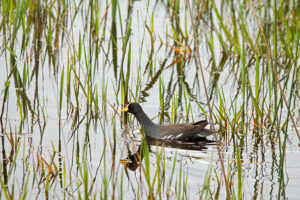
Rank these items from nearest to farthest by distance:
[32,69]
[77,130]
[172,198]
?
[172,198] → [77,130] → [32,69]

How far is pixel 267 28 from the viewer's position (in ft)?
37.4

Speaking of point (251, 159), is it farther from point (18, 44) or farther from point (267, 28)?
point (267, 28)

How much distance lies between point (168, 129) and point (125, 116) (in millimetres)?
846

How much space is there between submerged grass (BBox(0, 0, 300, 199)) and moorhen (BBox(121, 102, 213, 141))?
201mm

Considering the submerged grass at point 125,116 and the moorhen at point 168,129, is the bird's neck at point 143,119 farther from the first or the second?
the submerged grass at point 125,116

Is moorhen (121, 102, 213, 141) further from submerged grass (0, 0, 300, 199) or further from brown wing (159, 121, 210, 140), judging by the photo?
submerged grass (0, 0, 300, 199)

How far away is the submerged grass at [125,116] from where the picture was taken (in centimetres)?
496

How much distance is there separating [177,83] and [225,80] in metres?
0.76

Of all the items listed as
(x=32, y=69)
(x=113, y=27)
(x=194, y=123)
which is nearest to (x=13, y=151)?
(x=194, y=123)

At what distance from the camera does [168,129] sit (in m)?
7.17

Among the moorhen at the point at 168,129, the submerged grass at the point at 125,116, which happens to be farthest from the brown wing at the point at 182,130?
the submerged grass at the point at 125,116

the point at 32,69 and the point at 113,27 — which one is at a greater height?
the point at 113,27

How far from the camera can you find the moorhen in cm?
705

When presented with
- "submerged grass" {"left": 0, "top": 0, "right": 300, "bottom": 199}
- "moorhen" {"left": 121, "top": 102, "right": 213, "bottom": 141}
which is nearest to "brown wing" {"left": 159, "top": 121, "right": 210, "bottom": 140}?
"moorhen" {"left": 121, "top": 102, "right": 213, "bottom": 141}
